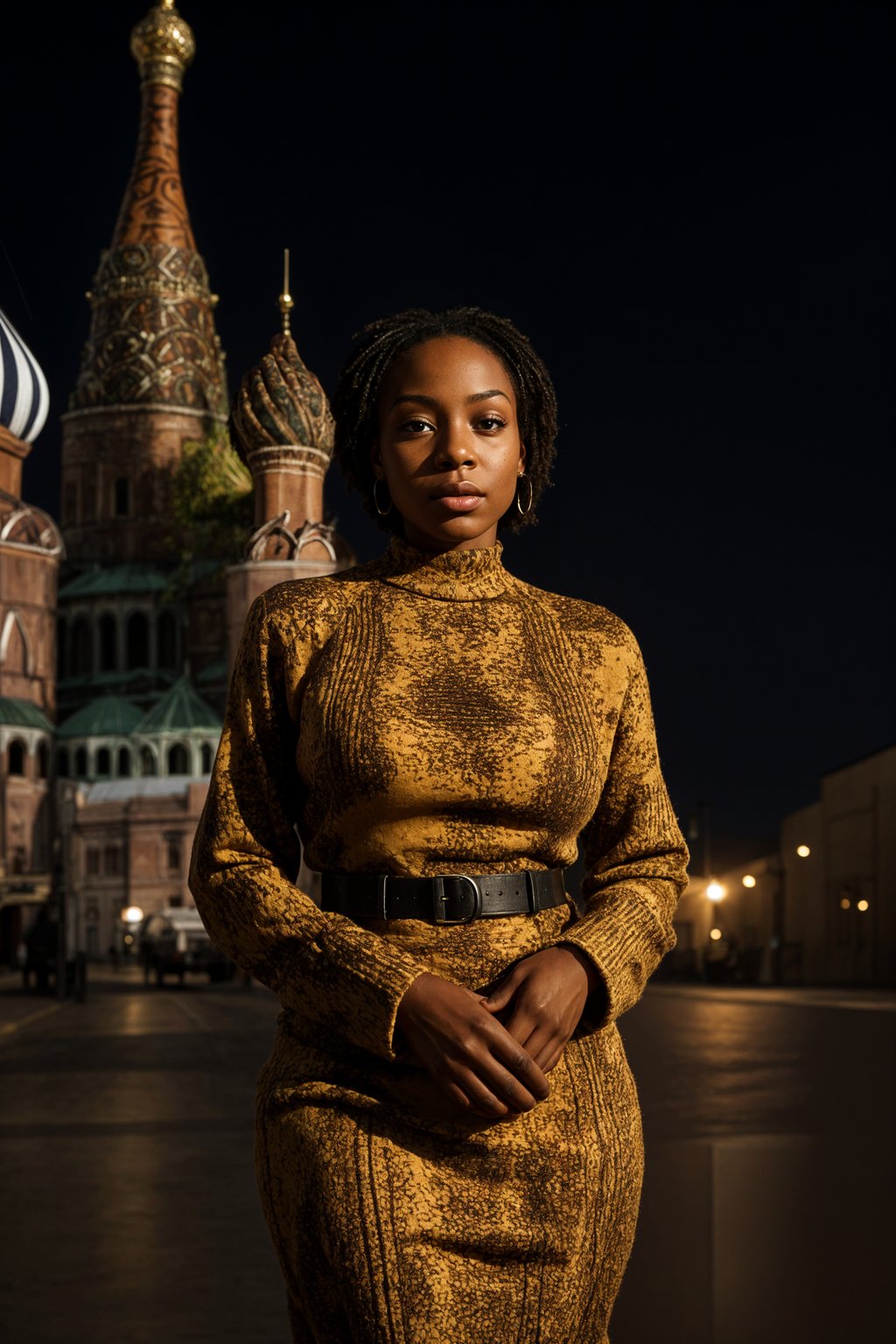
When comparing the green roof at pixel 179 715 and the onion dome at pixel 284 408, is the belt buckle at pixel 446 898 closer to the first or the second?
the onion dome at pixel 284 408

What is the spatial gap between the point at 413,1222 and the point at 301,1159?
0.64 feet

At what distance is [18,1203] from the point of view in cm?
916

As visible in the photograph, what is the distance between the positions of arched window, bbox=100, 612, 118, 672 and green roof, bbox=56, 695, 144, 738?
7.59ft

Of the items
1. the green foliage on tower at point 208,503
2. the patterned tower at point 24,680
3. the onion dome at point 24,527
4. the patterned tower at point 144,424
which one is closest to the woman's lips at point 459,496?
the patterned tower at point 24,680

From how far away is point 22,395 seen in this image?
1971 inches

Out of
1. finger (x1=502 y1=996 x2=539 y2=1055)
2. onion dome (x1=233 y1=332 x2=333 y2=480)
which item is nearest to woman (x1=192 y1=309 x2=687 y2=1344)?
finger (x1=502 y1=996 x2=539 y2=1055)

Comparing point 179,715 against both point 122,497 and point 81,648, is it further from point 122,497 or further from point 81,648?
point 122,497

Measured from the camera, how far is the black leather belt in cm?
281

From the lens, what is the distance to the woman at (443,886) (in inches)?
107

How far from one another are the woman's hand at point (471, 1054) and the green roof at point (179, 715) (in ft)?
198

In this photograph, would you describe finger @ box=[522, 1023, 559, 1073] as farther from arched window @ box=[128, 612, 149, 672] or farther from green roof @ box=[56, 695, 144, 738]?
arched window @ box=[128, 612, 149, 672]

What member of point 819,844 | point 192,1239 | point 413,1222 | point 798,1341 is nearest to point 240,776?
point 413,1222

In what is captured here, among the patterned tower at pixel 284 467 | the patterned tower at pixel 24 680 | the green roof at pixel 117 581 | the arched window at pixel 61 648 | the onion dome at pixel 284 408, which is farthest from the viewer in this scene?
the arched window at pixel 61 648

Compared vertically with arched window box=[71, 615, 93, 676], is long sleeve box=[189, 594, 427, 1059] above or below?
below
